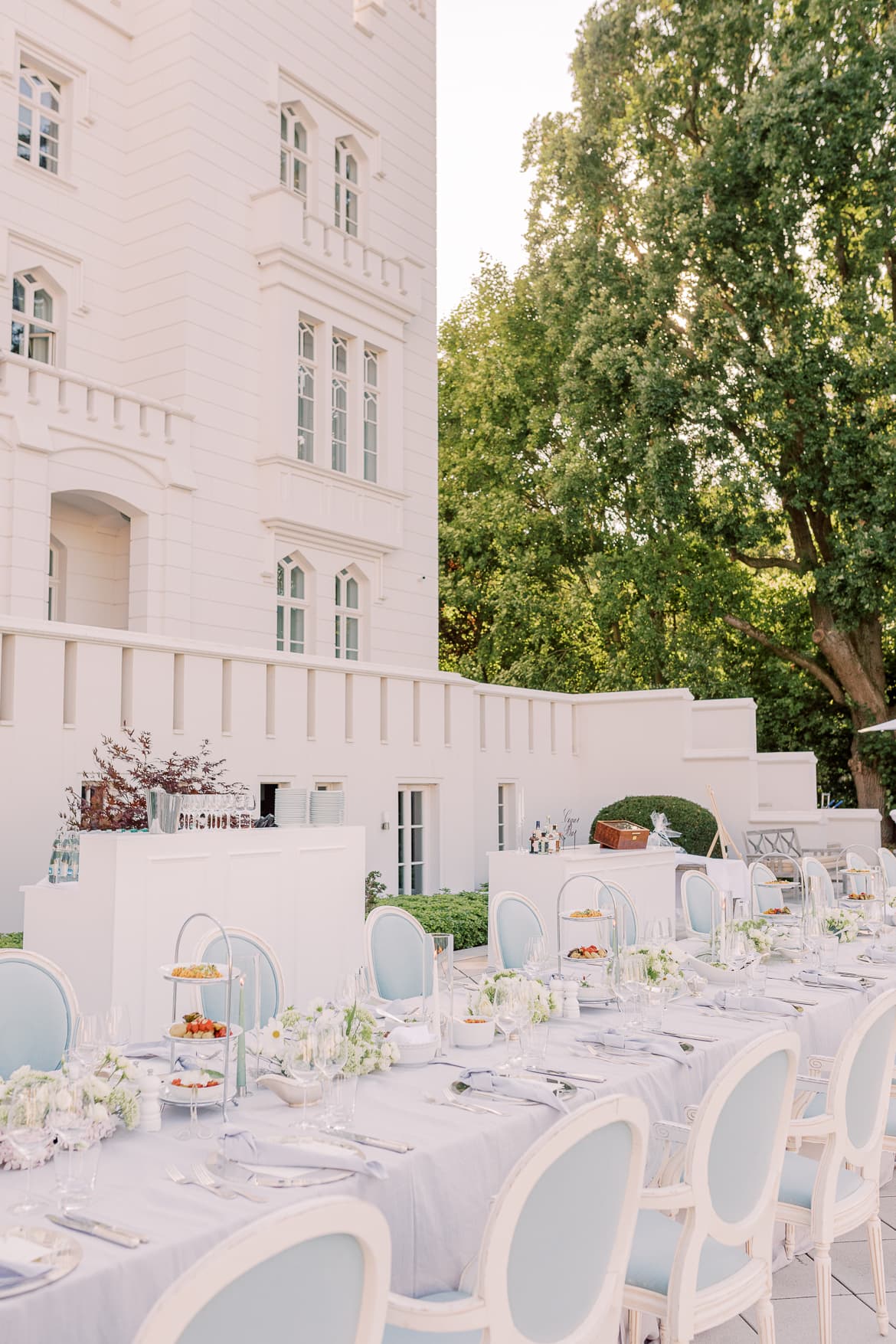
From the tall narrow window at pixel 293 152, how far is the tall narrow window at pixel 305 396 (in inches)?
77.1

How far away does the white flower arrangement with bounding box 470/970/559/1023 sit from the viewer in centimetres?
418

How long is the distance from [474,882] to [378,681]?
3.22 metres

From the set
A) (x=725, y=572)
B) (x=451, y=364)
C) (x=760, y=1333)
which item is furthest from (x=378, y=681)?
(x=451, y=364)

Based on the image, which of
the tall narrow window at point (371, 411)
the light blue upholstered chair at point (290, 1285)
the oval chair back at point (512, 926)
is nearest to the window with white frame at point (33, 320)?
the tall narrow window at point (371, 411)

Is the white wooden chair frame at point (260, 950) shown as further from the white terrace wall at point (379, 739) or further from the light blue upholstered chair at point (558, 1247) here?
the white terrace wall at point (379, 739)

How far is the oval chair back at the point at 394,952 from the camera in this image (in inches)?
245

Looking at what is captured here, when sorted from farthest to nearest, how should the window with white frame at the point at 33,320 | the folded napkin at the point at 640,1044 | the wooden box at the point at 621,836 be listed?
the window with white frame at the point at 33,320, the wooden box at the point at 621,836, the folded napkin at the point at 640,1044

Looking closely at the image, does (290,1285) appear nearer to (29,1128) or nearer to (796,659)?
(29,1128)

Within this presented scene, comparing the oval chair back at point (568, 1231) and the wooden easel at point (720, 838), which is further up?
the wooden easel at point (720, 838)

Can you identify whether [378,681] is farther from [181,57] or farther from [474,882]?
[181,57]

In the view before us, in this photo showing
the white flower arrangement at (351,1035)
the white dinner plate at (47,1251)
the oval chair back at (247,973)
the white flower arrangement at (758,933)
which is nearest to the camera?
the white dinner plate at (47,1251)

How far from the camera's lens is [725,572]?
22969mm

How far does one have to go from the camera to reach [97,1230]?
2346 millimetres

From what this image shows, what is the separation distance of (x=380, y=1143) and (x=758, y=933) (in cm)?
331
